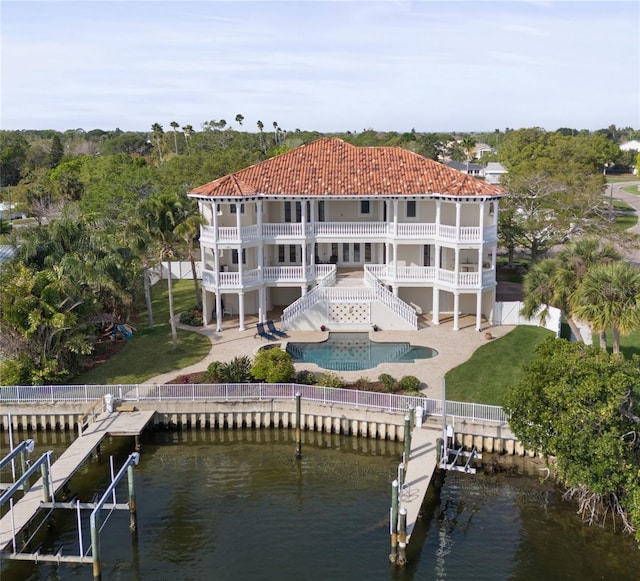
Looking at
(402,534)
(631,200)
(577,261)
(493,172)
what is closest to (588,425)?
(402,534)

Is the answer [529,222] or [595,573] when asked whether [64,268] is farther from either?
[529,222]

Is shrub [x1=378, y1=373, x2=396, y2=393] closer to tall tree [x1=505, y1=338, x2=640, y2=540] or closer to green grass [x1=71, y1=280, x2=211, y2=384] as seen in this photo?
tall tree [x1=505, y1=338, x2=640, y2=540]

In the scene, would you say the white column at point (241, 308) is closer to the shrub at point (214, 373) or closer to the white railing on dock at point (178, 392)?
the shrub at point (214, 373)

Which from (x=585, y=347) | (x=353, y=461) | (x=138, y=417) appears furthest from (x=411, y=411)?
(x=138, y=417)

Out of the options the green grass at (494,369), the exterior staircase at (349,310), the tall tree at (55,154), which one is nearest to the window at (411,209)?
the exterior staircase at (349,310)

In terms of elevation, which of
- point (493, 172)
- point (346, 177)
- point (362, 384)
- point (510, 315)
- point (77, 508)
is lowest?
point (77, 508)

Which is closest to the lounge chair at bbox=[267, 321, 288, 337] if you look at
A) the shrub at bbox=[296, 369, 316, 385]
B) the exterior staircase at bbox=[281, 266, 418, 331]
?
the exterior staircase at bbox=[281, 266, 418, 331]

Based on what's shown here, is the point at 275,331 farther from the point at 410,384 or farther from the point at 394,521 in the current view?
the point at 394,521
